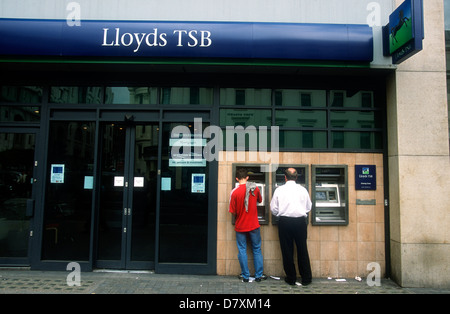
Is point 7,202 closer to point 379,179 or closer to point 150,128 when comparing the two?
point 150,128

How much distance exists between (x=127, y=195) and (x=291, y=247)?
10.2 feet

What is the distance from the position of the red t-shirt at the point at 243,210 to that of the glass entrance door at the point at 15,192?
3.80m

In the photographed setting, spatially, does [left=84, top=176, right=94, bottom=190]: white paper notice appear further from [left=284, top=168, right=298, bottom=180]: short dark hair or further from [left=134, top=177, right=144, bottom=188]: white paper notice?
[left=284, top=168, right=298, bottom=180]: short dark hair

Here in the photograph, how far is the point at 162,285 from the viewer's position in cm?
521

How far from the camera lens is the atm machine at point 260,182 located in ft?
18.9

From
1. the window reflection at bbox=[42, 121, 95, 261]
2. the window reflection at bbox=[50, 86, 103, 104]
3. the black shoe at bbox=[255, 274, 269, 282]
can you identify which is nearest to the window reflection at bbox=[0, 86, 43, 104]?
the window reflection at bbox=[50, 86, 103, 104]

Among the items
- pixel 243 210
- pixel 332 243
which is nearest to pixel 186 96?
pixel 243 210

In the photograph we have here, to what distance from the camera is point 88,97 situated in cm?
604

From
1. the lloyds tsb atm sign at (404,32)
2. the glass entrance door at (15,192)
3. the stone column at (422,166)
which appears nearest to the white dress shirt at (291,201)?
the stone column at (422,166)

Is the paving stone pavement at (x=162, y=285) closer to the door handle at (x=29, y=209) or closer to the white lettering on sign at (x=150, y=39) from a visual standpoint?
the door handle at (x=29, y=209)

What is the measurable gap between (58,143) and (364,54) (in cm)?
572

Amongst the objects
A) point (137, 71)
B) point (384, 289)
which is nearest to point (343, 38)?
point (137, 71)

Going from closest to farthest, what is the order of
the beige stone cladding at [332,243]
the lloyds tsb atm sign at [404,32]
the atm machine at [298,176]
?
the lloyds tsb atm sign at [404,32] < the beige stone cladding at [332,243] < the atm machine at [298,176]

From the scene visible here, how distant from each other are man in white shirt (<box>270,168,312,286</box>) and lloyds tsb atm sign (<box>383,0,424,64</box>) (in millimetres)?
2615
